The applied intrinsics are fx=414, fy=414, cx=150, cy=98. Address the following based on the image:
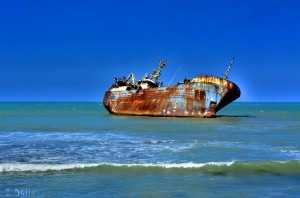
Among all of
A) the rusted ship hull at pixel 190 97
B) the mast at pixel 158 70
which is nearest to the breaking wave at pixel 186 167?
the rusted ship hull at pixel 190 97

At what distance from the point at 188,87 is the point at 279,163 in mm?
24747

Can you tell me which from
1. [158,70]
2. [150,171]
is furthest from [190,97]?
[150,171]

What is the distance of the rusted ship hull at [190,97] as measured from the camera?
36.8m

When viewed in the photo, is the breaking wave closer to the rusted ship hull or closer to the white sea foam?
the white sea foam

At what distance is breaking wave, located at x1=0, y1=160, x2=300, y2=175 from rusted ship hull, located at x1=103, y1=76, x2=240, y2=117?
24.1m

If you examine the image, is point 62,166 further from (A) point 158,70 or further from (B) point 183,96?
(A) point 158,70

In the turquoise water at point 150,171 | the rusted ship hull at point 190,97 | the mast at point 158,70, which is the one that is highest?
the mast at point 158,70

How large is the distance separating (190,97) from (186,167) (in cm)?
2548

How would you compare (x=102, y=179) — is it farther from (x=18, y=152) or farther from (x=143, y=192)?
(x=18, y=152)

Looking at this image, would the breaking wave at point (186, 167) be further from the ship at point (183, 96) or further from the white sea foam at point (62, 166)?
the ship at point (183, 96)

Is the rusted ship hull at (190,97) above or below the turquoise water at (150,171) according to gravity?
above

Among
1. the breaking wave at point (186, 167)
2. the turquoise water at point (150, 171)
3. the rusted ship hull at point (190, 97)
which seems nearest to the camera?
the turquoise water at point (150, 171)

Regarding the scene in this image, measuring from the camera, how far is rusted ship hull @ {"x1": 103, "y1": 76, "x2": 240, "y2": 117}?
36.8 meters

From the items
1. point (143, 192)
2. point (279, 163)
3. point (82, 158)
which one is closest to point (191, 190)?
point (143, 192)
